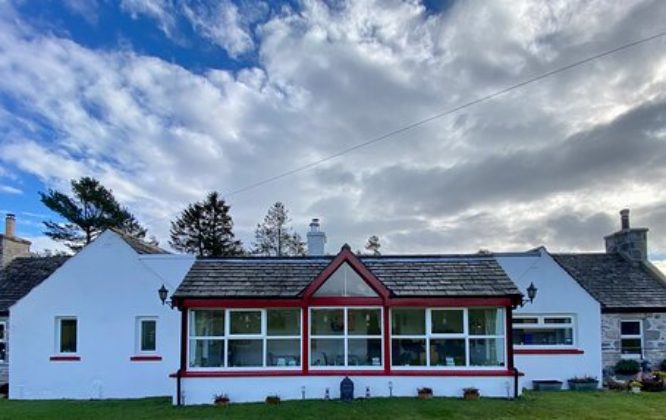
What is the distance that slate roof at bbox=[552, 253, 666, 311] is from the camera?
1956cm

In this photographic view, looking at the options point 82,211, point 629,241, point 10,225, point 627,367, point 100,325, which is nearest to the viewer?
point 100,325

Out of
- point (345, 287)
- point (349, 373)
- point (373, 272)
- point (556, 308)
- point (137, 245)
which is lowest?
point (349, 373)

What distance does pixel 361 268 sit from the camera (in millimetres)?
16062

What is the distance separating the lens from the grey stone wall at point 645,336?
19.2 m

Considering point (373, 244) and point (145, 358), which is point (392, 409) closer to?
point (145, 358)

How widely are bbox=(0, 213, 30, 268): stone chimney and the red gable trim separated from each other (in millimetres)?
13735

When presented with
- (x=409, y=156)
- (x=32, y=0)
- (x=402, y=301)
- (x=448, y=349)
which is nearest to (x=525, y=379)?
(x=448, y=349)

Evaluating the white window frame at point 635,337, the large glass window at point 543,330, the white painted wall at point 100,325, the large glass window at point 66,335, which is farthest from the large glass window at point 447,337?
the large glass window at point 66,335

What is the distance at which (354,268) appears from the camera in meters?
16.1

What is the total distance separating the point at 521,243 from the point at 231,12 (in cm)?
1665

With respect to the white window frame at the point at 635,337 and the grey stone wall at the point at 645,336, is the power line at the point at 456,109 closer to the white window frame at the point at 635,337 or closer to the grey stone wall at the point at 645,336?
the grey stone wall at the point at 645,336

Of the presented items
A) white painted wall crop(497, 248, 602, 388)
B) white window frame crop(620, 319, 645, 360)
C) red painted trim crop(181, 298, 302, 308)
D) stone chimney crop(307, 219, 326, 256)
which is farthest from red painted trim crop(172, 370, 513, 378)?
white window frame crop(620, 319, 645, 360)

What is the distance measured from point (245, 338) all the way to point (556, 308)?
1027cm

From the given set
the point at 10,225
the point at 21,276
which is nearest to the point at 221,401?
the point at 21,276
